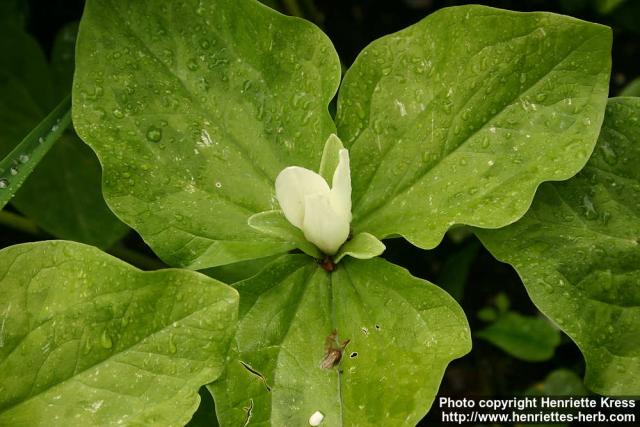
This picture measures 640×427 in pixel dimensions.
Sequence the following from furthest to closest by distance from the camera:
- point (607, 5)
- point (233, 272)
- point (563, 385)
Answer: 1. point (607, 5)
2. point (563, 385)
3. point (233, 272)

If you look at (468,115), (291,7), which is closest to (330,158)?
(468,115)

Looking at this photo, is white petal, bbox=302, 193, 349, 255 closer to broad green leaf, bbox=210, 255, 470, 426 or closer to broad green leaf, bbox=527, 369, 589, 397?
broad green leaf, bbox=210, 255, 470, 426

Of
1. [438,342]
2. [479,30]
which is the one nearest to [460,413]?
[438,342]

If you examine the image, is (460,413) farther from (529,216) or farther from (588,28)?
(588,28)

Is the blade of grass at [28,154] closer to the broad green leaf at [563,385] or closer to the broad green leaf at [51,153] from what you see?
the broad green leaf at [51,153]

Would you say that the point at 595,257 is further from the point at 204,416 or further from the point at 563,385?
→ the point at 204,416

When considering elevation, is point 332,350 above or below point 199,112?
below

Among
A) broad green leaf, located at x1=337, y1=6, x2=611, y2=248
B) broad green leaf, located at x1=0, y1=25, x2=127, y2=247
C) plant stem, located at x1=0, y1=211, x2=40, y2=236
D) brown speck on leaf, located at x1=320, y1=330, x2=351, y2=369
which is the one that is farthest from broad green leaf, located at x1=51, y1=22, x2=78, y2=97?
brown speck on leaf, located at x1=320, y1=330, x2=351, y2=369
